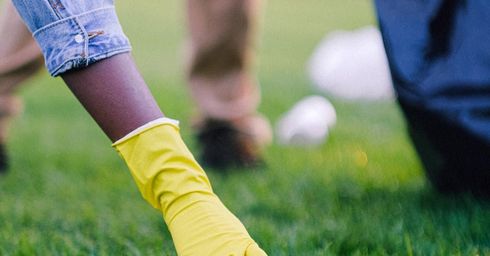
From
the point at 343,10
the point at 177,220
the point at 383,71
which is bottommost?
the point at 343,10

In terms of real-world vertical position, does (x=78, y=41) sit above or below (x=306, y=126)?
above

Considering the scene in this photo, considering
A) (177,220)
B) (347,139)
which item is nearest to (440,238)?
(177,220)

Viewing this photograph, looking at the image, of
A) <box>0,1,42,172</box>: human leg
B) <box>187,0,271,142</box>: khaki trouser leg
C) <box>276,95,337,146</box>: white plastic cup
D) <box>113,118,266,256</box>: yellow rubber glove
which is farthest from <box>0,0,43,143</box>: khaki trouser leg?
<box>113,118,266,256</box>: yellow rubber glove

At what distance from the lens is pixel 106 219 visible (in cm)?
183

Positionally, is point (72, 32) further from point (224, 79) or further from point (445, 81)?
point (224, 79)

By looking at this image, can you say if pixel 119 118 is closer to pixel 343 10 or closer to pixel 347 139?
pixel 347 139

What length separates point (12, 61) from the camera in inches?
92.6

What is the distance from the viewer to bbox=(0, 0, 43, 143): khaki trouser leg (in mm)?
2326

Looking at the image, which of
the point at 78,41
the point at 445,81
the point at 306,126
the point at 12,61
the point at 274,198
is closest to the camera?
the point at 78,41

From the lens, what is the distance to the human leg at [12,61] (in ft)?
7.64

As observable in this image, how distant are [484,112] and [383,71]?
2.36 meters

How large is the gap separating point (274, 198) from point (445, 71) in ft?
1.86

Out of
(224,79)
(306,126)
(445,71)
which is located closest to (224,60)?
(224,79)

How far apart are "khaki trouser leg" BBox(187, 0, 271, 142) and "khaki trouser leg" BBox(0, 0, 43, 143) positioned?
0.54m
